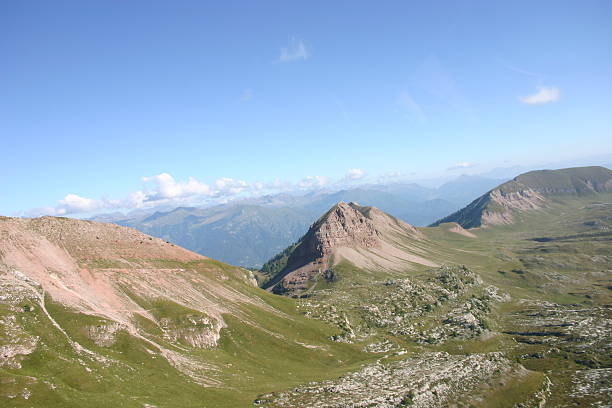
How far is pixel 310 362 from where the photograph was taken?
430ft

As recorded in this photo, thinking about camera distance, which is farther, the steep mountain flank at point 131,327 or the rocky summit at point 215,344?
the rocky summit at point 215,344

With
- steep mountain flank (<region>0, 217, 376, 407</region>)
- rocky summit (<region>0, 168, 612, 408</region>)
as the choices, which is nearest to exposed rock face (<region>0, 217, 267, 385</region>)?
steep mountain flank (<region>0, 217, 376, 407</region>)

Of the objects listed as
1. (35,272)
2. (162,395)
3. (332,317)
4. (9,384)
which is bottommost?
(332,317)

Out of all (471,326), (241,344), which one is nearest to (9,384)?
(241,344)

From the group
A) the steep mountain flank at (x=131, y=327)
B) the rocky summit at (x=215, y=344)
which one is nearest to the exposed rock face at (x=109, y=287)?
the steep mountain flank at (x=131, y=327)

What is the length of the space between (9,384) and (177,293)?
280 ft

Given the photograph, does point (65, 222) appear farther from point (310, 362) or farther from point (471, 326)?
point (471, 326)

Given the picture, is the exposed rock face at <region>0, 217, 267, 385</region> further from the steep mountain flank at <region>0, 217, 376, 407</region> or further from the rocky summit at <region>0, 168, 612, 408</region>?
the rocky summit at <region>0, 168, 612, 408</region>

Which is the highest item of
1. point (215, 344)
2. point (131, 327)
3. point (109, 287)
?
point (109, 287)

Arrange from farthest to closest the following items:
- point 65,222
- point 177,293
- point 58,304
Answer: point 65,222 → point 177,293 → point 58,304

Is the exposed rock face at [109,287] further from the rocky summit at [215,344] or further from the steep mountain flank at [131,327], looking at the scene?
the rocky summit at [215,344]

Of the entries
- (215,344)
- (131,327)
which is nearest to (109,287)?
(131,327)

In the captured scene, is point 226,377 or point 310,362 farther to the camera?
point 310,362

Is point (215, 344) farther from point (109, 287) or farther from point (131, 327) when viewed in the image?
point (109, 287)
